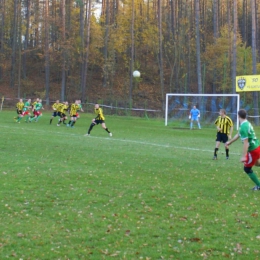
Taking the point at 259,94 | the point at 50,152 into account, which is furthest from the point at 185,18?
the point at 50,152

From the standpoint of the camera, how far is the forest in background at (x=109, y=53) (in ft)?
173

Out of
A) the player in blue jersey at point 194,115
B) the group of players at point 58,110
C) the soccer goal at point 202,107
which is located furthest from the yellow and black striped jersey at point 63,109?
the player in blue jersey at point 194,115

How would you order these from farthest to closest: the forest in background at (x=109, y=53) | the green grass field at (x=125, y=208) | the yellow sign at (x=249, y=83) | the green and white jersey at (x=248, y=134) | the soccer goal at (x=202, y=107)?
the forest in background at (x=109, y=53) → the soccer goal at (x=202, y=107) → the yellow sign at (x=249, y=83) → the green and white jersey at (x=248, y=134) → the green grass field at (x=125, y=208)

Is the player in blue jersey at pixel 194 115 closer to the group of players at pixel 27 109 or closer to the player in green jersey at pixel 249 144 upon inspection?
the group of players at pixel 27 109

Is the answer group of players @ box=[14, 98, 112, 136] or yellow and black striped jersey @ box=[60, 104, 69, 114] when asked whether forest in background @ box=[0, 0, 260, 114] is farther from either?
yellow and black striped jersey @ box=[60, 104, 69, 114]

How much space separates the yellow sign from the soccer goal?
921 mm

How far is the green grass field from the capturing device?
6.91 m

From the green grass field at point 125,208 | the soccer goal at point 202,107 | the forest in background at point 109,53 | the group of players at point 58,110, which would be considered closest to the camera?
the green grass field at point 125,208

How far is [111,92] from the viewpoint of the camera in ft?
181

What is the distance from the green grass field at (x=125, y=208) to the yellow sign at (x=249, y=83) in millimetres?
19260

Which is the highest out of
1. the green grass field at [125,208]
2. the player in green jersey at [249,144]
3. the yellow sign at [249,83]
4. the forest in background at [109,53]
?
the forest in background at [109,53]

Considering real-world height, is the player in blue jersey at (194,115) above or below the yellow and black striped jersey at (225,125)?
above

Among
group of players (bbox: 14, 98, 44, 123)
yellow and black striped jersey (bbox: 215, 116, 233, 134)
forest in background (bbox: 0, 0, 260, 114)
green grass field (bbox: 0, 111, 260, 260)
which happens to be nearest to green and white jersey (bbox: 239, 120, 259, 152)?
green grass field (bbox: 0, 111, 260, 260)

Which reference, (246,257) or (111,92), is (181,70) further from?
(246,257)
